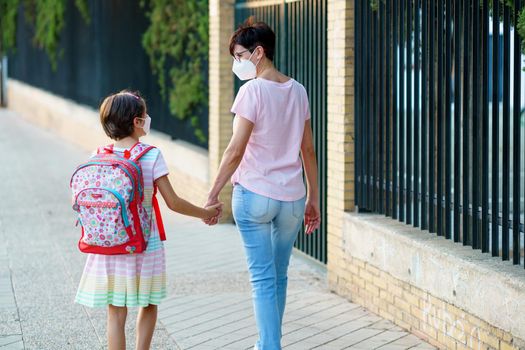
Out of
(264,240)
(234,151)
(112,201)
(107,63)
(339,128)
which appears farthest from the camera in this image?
(107,63)

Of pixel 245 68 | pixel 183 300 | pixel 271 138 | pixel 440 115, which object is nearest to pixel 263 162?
pixel 271 138

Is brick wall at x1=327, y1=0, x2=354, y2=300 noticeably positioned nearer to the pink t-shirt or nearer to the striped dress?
the pink t-shirt

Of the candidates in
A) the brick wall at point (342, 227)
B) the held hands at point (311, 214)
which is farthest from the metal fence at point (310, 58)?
the held hands at point (311, 214)

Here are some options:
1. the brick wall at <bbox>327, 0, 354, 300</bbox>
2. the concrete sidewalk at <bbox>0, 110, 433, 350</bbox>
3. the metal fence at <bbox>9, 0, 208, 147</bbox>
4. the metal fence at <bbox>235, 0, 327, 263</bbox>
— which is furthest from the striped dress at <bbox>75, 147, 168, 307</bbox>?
the metal fence at <bbox>9, 0, 208, 147</bbox>

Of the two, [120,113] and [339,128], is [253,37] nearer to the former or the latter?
[120,113]

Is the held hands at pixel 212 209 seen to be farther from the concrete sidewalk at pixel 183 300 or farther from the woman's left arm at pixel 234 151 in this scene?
the concrete sidewalk at pixel 183 300

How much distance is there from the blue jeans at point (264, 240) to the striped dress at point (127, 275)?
50 centimetres

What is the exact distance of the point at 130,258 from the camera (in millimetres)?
5371

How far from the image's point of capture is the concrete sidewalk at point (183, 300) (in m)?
6.80

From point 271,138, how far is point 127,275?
989 millimetres

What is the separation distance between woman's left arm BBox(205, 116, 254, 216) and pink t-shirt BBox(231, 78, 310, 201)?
41 millimetres

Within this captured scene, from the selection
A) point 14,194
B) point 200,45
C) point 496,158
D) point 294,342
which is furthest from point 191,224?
point 496,158

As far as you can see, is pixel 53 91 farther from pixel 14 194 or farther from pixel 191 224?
pixel 191 224

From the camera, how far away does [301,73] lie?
952 centimetres
